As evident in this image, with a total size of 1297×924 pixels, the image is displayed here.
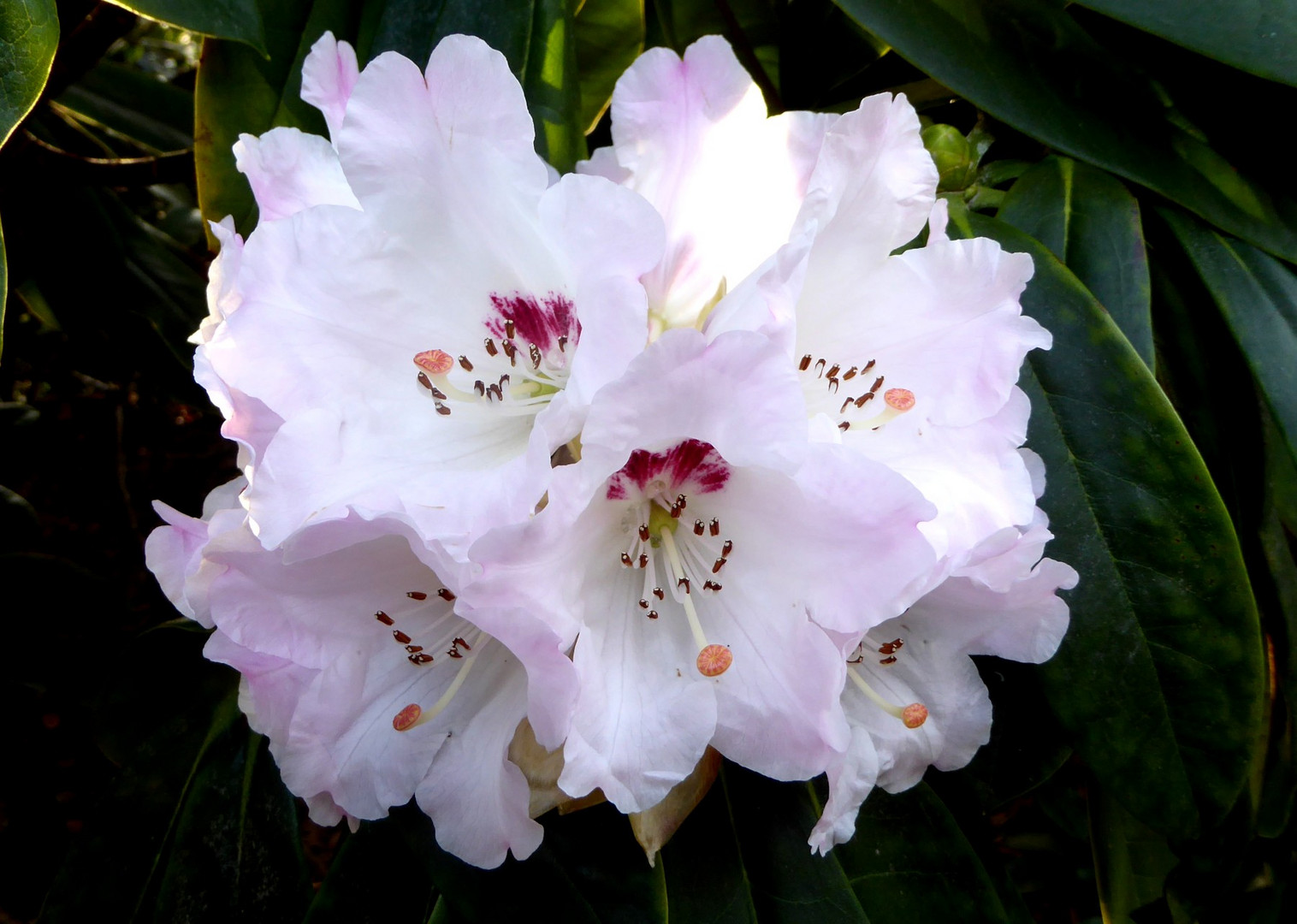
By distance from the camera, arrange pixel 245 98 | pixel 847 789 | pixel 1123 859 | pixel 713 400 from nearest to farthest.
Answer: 1. pixel 713 400
2. pixel 847 789
3. pixel 245 98
4. pixel 1123 859

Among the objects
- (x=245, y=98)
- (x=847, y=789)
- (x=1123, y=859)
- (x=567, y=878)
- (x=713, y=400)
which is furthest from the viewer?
(x=1123, y=859)

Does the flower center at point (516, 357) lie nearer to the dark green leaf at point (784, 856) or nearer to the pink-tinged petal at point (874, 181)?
the pink-tinged petal at point (874, 181)

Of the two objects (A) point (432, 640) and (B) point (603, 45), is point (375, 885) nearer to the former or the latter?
(A) point (432, 640)

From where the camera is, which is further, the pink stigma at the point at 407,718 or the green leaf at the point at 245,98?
the green leaf at the point at 245,98

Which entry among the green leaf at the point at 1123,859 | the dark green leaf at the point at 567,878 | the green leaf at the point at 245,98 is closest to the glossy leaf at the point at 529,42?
the green leaf at the point at 245,98

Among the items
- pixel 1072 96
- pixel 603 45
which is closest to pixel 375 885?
pixel 603 45

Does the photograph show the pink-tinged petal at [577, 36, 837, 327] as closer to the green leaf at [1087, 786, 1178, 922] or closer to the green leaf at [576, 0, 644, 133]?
the green leaf at [576, 0, 644, 133]
